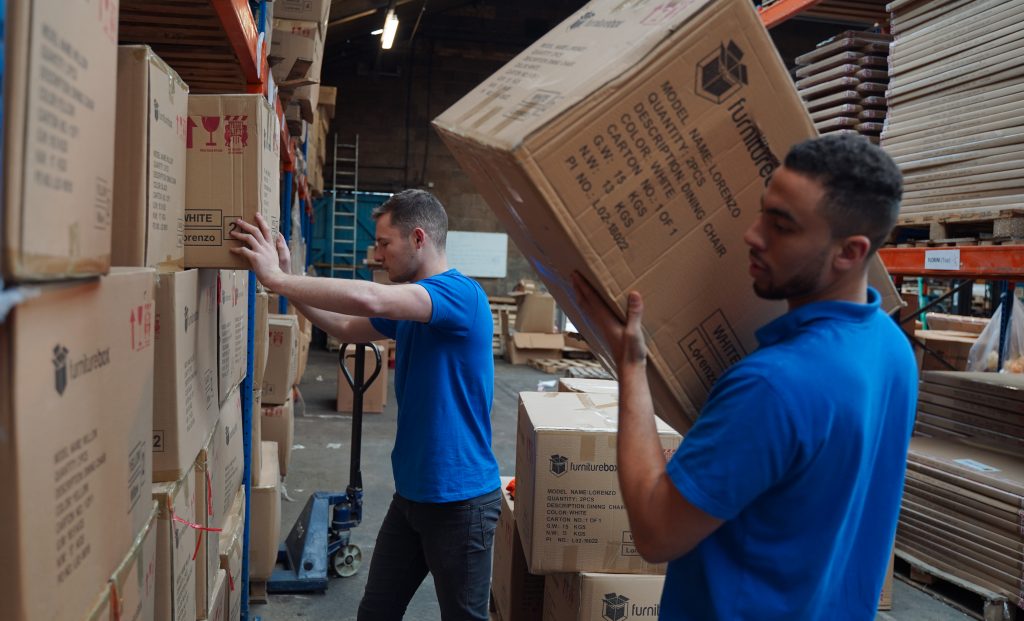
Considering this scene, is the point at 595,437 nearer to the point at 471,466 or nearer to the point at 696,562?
the point at 471,466

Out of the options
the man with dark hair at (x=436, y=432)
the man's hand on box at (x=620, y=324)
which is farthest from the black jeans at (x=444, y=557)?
the man's hand on box at (x=620, y=324)

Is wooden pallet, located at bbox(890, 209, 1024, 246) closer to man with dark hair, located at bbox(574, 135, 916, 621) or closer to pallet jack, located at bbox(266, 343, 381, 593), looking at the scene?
man with dark hair, located at bbox(574, 135, 916, 621)

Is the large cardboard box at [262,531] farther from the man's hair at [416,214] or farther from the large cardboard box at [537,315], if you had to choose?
the large cardboard box at [537,315]

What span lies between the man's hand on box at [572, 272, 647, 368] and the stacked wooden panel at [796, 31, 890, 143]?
398cm

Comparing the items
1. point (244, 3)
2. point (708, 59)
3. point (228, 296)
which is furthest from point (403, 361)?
point (708, 59)

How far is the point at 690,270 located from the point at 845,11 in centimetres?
530

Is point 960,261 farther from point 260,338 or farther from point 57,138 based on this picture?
point 57,138

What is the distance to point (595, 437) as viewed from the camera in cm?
264

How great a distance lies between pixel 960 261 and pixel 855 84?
1.50 m

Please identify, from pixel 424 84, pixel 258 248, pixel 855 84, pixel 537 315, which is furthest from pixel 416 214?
pixel 424 84

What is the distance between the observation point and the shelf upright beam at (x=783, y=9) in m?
5.29

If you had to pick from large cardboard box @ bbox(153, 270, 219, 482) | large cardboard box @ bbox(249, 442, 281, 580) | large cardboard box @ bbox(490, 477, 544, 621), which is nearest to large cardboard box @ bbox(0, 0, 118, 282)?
large cardboard box @ bbox(153, 270, 219, 482)

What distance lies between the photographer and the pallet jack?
14.0 feet

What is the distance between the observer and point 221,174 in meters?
2.11
